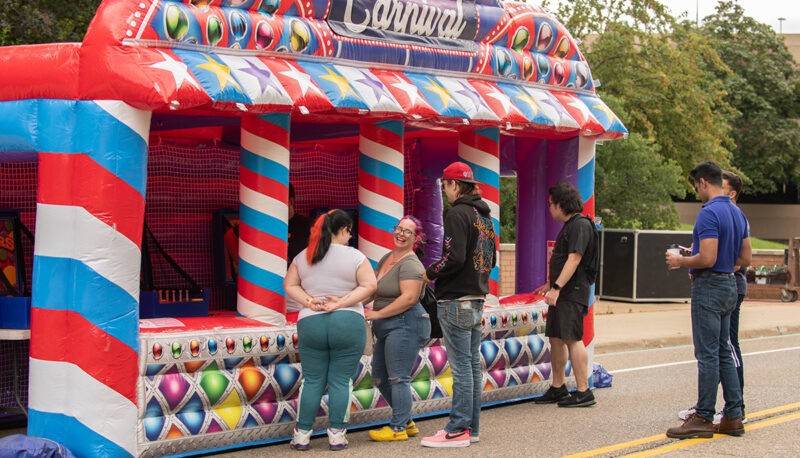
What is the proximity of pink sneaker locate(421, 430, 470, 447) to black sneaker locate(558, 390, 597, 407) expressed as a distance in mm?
2002

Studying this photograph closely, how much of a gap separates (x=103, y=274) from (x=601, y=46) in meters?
22.0

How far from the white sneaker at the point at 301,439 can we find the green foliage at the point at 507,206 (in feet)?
46.2

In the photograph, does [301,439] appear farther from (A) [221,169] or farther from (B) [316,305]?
(A) [221,169]

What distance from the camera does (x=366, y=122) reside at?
7855 mm

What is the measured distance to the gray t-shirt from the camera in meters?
6.91

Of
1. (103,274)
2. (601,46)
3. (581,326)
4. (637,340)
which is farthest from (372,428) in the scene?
(601,46)

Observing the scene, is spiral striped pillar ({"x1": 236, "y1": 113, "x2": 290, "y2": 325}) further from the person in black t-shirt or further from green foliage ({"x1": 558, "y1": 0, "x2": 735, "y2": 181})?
green foliage ({"x1": 558, "y1": 0, "x2": 735, "y2": 181})

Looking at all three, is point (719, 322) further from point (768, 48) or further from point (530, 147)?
point (768, 48)

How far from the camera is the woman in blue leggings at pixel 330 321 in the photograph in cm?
659

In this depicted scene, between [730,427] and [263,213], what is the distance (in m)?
3.85

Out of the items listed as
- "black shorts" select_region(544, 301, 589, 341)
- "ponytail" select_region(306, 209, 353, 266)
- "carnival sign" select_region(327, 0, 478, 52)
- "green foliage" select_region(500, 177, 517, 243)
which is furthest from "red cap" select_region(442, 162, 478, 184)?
"green foliage" select_region(500, 177, 517, 243)

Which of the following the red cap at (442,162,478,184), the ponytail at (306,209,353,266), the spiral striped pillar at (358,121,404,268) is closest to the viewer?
the ponytail at (306,209,353,266)

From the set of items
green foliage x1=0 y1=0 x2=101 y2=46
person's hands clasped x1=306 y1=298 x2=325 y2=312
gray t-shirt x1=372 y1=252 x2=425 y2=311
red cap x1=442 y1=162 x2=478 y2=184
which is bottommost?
person's hands clasped x1=306 y1=298 x2=325 y2=312

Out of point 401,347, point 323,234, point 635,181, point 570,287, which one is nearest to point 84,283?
point 323,234
